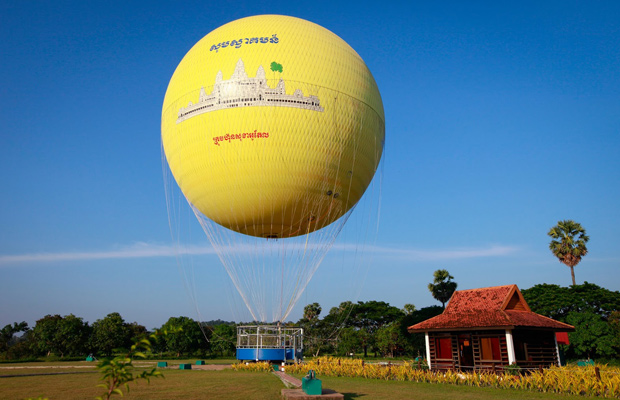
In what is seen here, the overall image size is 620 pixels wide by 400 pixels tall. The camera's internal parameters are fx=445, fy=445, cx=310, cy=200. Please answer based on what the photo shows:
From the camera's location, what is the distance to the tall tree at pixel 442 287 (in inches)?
2262

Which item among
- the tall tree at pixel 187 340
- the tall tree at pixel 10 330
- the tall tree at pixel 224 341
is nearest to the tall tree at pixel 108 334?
the tall tree at pixel 187 340

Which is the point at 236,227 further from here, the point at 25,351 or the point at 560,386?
the point at 25,351

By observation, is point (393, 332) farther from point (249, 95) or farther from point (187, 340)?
point (249, 95)

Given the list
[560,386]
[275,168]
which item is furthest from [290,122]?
[560,386]

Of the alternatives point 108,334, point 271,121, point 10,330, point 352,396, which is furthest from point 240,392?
point 10,330

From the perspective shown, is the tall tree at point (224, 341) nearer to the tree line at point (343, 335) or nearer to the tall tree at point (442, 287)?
the tree line at point (343, 335)

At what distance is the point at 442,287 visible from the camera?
57.8 meters

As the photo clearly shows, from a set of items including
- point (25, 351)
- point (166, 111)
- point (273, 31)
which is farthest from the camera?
point (25, 351)

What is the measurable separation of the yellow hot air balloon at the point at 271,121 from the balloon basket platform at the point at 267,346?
28.3ft

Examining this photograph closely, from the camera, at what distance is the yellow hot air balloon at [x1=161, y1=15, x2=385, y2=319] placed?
53.0 feet

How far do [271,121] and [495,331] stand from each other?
621 inches

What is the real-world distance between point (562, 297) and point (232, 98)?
143 feet

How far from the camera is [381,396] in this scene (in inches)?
571

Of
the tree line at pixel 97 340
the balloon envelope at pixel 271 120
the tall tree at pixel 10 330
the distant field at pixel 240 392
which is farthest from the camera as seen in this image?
the tall tree at pixel 10 330
